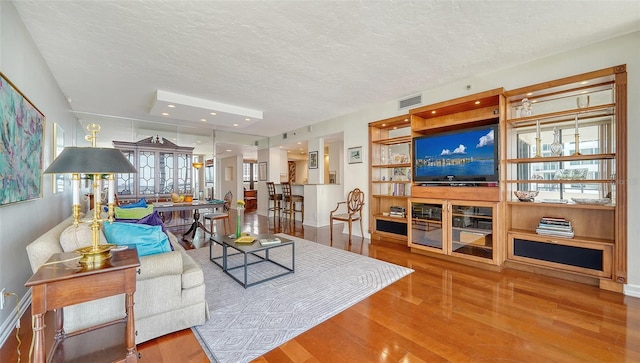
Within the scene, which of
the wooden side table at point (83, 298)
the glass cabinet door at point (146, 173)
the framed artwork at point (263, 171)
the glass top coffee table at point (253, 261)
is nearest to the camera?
the wooden side table at point (83, 298)

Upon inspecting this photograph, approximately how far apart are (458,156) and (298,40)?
2652 millimetres

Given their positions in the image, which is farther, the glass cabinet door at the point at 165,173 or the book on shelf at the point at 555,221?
the glass cabinet door at the point at 165,173

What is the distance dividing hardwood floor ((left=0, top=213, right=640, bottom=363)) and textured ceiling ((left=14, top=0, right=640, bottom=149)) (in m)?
2.64

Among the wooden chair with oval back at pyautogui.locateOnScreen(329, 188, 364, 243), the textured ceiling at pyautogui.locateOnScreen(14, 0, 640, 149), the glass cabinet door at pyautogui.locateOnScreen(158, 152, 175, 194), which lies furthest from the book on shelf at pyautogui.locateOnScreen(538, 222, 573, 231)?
the glass cabinet door at pyautogui.locateOnScreen(158, 152, 175, 194)

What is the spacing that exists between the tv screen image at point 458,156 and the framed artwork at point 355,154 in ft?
4.57

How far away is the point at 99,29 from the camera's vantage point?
2.40m

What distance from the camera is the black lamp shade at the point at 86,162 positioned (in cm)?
136

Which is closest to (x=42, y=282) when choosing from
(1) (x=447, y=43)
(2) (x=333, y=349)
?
(2) (x=333, y=349)

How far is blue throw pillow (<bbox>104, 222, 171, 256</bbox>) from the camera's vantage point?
1.94 metres

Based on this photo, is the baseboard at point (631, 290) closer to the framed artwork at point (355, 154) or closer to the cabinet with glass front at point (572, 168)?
the cabinet with glass front at point (572, 168)

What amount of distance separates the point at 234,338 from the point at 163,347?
0.48m

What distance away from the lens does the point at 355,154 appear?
5375 mm

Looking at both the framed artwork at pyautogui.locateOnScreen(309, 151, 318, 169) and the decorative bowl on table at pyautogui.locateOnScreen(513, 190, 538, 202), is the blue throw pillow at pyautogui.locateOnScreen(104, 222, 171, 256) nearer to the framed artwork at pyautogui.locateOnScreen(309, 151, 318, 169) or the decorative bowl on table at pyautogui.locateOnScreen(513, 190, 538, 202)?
the decorative bowl on table at pyautogui.locateOnScreen(513, 190, 538, 202)

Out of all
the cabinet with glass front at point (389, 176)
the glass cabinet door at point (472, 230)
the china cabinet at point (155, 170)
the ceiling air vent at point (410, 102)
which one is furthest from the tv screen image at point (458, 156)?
the china cabinet at point (155, 170)
